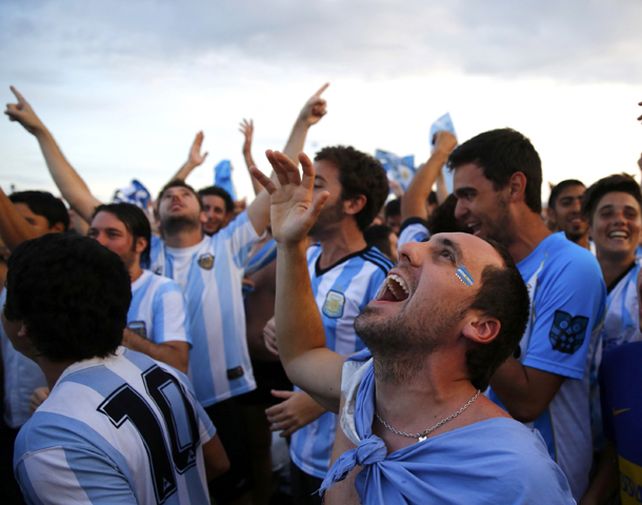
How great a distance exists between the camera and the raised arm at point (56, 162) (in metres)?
4.46

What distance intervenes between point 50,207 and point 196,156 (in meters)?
2.56

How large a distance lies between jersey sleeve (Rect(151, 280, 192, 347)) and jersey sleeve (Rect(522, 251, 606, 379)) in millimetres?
1990

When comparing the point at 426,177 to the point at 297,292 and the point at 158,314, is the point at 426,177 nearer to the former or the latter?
the point at 158,314

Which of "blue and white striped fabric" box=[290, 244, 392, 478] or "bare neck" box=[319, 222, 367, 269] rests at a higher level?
"bare neck" box=[319, 222, 367, 269]

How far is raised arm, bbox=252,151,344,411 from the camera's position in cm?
211

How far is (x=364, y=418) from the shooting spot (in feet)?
5.53

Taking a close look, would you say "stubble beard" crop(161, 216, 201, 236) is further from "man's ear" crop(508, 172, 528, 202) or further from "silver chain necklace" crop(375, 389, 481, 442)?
→ "silver chain necklace" crop(375, 389, 481, 442)

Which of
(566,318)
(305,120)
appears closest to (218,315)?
(305,120)

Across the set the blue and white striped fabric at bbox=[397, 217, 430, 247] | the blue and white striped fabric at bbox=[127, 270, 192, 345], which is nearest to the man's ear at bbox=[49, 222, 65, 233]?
the blue and white striped fabric at bbox=[127, 270, 192, 345]

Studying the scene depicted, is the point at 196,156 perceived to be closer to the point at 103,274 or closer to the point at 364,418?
the point at 103,274

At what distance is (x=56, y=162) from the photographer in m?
4.55

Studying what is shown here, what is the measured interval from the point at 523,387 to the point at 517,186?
0.97m

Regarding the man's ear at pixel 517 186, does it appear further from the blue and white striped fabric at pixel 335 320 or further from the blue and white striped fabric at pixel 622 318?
the blue and white striped fabric at pixel 622 318

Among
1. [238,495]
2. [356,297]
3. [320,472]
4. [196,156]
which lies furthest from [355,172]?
[196,156]
